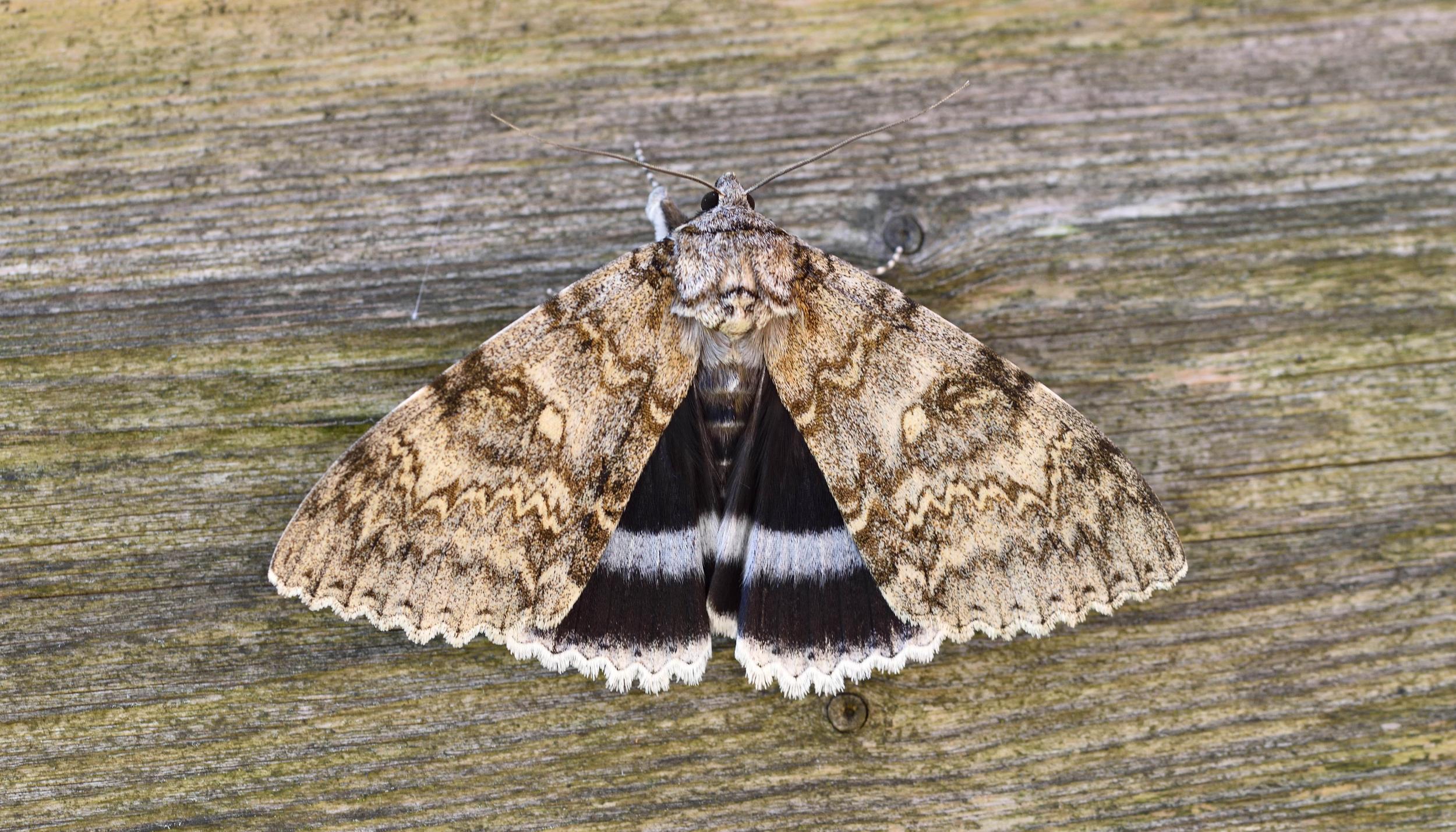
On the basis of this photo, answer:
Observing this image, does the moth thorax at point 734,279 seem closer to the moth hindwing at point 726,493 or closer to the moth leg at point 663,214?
the moth hindwing at point 726,493

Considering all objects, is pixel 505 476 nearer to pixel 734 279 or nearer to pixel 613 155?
pixel 734 279

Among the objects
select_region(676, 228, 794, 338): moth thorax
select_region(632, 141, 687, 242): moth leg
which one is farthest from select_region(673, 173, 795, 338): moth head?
select_region(632, 141, 687, 242): moth leg

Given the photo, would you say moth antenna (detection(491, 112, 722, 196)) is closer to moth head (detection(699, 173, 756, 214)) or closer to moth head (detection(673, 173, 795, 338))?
moth head (detection(699, 173, 756, 214))

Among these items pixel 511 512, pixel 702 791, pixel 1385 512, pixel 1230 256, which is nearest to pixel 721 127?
pixel 511 512

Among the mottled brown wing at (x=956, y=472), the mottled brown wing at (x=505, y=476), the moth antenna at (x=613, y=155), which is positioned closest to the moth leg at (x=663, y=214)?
the moth antenna at (x=613, y=155)

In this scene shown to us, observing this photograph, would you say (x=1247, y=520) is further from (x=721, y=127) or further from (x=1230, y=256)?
(x=721, y=127)

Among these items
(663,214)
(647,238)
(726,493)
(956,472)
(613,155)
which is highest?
(613,155)

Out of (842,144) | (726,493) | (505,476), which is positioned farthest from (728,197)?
(505,476)
